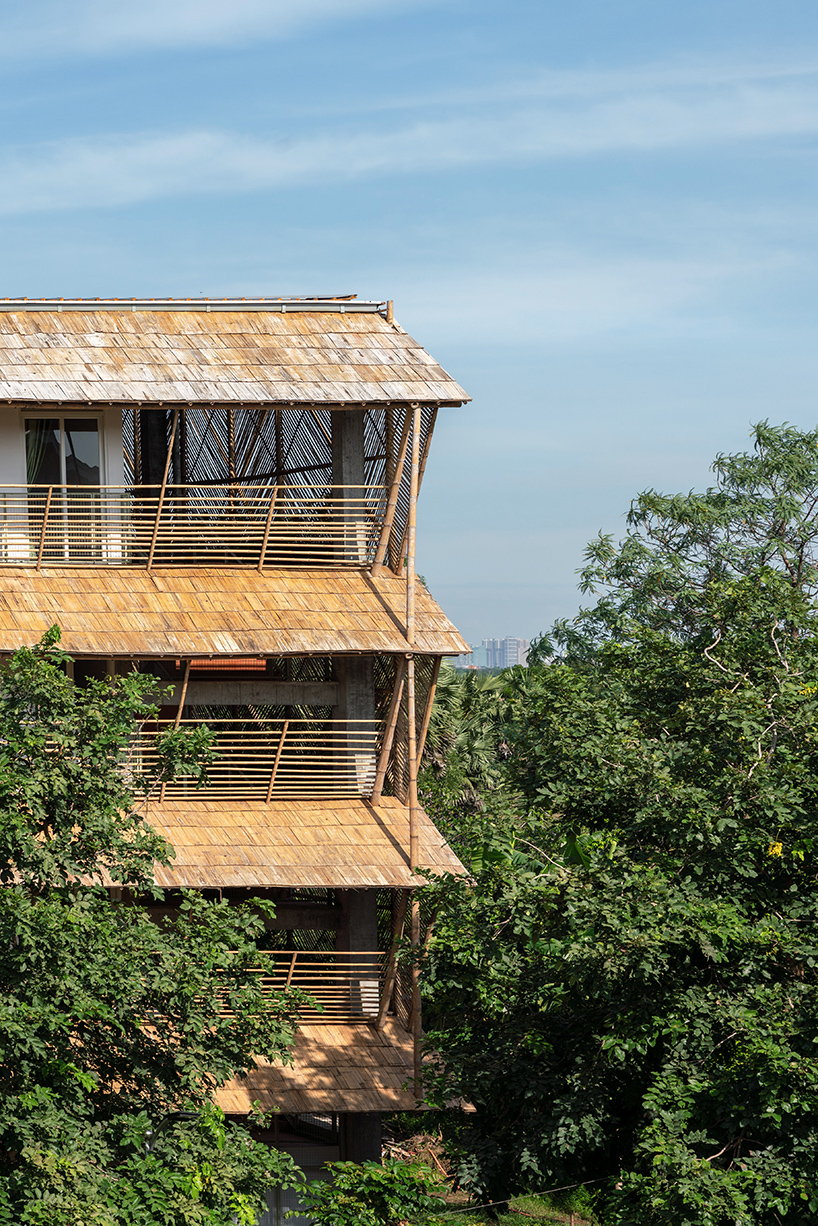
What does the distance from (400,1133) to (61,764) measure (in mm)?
18061

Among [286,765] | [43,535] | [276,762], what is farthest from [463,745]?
[43,535]

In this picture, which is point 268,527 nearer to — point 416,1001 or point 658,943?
point 416,1001

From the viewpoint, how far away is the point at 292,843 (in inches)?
888

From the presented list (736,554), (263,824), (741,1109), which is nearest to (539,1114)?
(741,1109)

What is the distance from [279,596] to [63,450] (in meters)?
4.32

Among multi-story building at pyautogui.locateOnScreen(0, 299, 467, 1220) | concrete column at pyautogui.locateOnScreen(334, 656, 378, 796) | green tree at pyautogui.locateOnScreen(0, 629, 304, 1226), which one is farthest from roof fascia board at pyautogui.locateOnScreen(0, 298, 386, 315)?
green tree at pyautogui.locateOnScreen(0, 629, 304, 1226)

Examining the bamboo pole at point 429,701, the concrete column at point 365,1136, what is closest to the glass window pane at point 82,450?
the bamboo pole at point 429,701

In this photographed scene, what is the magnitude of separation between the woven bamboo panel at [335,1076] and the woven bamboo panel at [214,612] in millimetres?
5900

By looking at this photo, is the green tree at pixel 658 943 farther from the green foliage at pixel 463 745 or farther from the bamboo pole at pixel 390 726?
the green foliage at pixel 463 745

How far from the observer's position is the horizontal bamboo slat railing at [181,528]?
938 inches

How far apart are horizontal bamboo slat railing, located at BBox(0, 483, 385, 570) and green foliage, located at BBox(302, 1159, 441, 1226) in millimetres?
9945

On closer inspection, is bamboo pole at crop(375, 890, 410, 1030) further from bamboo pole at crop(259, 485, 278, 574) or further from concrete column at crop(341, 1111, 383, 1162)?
bamboo pole at crop(259, 485, 278, 574)

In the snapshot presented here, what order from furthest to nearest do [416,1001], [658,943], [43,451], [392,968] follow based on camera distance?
[43,451] < [392,968] < [416,1001] < [658,943]

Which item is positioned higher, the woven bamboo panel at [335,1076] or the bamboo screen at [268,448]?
the bamboo screen at [268,448]
